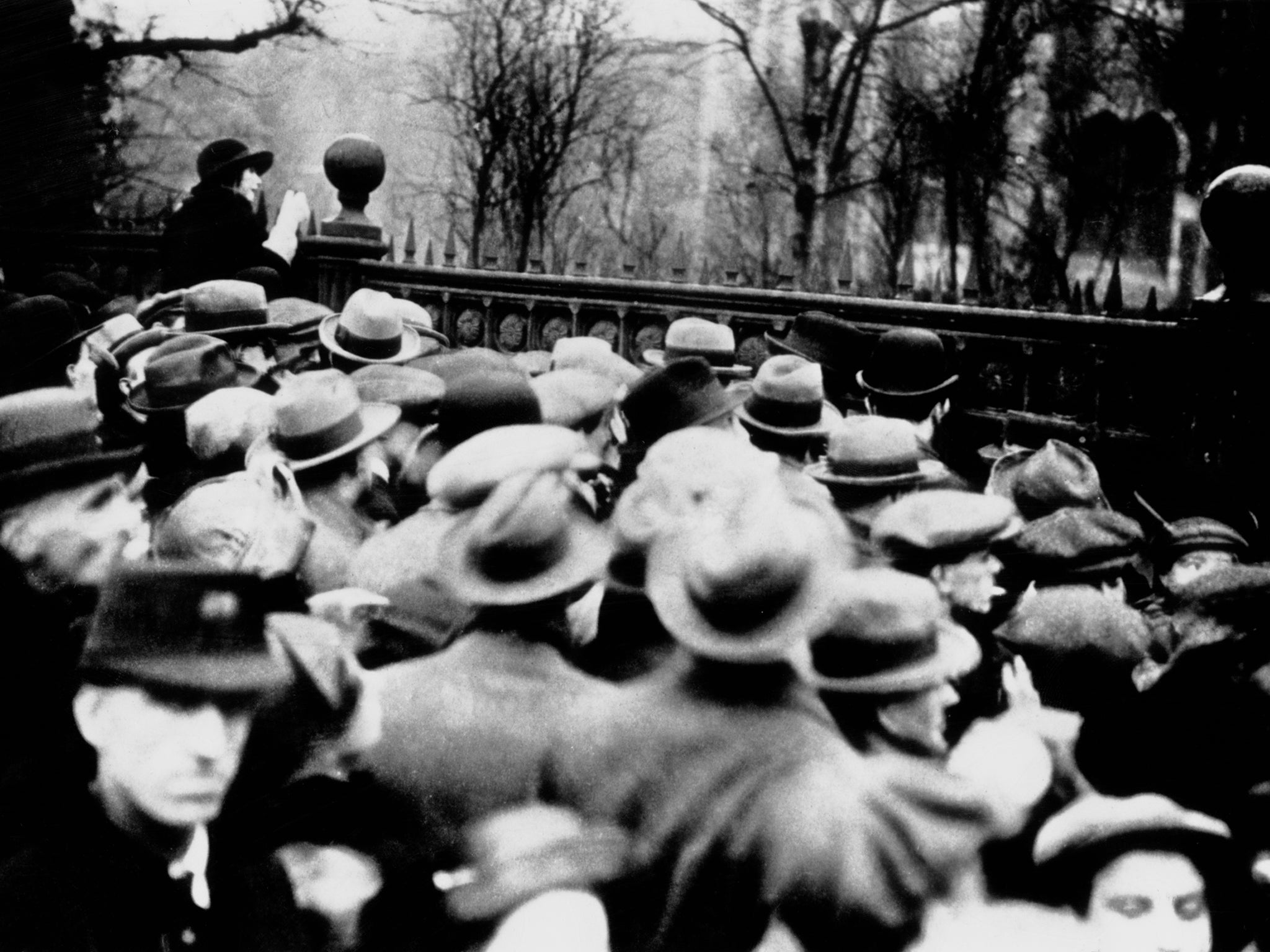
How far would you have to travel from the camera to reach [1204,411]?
15.8 feet

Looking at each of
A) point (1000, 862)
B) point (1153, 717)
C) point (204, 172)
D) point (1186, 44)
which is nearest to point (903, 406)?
point (1186, 44)

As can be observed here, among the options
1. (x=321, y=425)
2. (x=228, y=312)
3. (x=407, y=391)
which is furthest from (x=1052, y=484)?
(x=228, y=312)

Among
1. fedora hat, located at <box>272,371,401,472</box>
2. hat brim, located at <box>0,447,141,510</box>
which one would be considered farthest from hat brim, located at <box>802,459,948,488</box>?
hat brim, located at <box>0,447,141,510</box>

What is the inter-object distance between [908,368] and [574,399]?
162 cm

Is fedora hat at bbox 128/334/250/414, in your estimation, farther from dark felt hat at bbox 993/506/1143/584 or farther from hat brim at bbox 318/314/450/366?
dark felt hat at bbox 993/506/1143/584

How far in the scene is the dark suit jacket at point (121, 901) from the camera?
289 centimetres

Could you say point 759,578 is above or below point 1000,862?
above

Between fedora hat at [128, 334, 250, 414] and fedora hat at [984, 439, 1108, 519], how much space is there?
2.59 m

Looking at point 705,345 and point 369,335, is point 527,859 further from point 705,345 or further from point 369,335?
point 705,345

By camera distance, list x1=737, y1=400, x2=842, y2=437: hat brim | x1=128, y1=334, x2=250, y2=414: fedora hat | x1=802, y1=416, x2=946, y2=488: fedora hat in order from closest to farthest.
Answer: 1. x1=802, y1=416, x2=946, y2=488: fedora hat
2. x1=737, y1=400, x2=842, y2=437: hat brim
3. x1=128, y1=334, x2=250, y2=414: fedora hat

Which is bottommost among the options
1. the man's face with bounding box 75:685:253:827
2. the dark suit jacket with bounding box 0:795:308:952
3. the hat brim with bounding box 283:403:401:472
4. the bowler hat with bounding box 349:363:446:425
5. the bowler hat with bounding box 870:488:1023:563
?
the dark suit jacket with bounding box 0:795:308:952

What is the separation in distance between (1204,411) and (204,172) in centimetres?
369

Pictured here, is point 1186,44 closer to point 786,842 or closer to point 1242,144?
point 1242,144

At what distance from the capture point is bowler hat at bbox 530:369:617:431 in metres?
3.98
